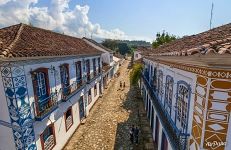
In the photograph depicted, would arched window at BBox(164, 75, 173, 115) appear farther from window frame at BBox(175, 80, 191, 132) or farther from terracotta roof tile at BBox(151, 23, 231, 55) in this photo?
terracotta roof tile at BBox(151, 23, 231, 55)

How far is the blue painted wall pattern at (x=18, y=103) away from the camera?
7617 mm

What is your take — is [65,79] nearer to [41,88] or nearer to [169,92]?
[41,88]

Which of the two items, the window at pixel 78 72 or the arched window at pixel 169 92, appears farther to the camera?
the window at pixel 78 72

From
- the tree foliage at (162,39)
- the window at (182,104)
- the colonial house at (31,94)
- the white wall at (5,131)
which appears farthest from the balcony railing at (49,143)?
the tree foliage at (162,39)

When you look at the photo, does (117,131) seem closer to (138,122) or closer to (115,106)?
(138,122)

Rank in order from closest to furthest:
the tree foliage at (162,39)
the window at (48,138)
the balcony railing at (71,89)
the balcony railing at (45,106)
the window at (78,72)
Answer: the balcony railing at (45,106)
the window at (48,138)
the balcony railing at (71,89)
the window at (78,72)
the tree foliage at (162,39)

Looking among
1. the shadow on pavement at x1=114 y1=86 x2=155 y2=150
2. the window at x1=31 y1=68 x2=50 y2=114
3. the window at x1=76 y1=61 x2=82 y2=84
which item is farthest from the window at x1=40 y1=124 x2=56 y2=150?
the window at x1=76 y1=61 x2=82 y2=84

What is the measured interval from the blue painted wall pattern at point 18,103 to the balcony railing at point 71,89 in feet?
14.0

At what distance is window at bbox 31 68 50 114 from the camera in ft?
31.1

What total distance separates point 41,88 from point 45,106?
3.60ft

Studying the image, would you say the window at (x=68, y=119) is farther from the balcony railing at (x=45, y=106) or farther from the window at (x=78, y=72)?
the balcony railing at (x=45, y=106)

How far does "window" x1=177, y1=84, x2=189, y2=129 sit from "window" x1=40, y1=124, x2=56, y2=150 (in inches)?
299

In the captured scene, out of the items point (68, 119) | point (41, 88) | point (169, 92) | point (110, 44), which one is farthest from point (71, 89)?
point (110, 44)

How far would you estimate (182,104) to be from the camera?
7723 mm
